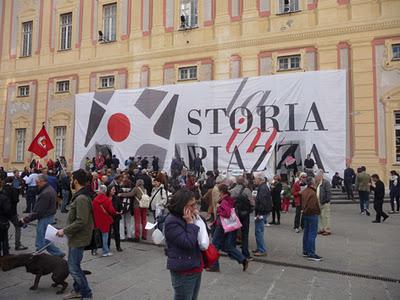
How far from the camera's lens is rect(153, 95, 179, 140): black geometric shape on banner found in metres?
21.5

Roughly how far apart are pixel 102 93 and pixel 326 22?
13.3 m

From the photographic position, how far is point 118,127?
22.9 meters

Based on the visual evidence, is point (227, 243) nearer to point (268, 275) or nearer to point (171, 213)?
point (268, 275)

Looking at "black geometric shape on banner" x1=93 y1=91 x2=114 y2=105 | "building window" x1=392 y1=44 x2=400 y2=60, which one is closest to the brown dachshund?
"building window" x1=392 y1=44 x2=400 y2=60

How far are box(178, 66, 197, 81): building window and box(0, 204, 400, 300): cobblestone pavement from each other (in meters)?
14.2

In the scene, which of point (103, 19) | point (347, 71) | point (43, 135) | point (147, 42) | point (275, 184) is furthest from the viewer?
point (103, 19)

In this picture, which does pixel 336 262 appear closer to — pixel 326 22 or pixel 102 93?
pixel 326 22

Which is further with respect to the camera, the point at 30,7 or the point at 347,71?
the point at 30,7

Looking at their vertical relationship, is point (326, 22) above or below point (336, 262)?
above

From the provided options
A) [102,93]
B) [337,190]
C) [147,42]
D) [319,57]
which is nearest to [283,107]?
[319,57]

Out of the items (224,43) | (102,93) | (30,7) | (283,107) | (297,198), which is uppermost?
(30,7)

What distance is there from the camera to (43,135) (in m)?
15.3

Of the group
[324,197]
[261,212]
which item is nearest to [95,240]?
[261,212]

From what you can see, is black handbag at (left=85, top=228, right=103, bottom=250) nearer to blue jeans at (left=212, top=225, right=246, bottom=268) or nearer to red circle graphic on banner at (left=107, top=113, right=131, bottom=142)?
blue jeans at (left=212, top=225, right=246, bottom=268)
